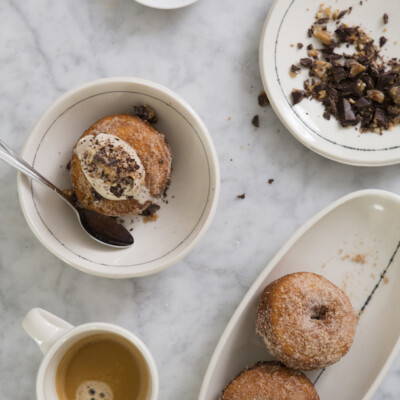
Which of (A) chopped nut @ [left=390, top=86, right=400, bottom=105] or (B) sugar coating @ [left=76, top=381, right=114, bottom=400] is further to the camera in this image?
(A) chopped nut @ [left=390, top=86, right=400, bottom=105]

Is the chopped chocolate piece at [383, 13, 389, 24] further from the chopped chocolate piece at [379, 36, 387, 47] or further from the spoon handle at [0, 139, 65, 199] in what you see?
the spoon handle at [0, 139, 65, 199]

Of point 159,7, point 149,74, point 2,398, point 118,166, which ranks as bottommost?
point 2,398

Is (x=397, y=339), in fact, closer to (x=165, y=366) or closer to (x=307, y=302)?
(x=307, y=302)

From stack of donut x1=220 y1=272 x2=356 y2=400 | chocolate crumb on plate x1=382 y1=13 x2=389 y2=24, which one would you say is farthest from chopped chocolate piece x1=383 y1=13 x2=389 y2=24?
stack of donut x1=220 y1=272 x2=356 y2=400

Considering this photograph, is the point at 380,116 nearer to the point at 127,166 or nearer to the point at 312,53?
the point at 312,53

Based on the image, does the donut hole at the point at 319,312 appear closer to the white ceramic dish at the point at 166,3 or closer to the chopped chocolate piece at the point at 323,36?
the chopped chocolate piece at the point at 323,36

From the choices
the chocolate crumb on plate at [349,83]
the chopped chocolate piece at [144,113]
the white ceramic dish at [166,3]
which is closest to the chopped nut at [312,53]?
the chocolate crumb on plate at [349,83]

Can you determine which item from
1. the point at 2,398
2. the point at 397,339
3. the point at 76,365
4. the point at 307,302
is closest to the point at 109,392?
the point at 76,365

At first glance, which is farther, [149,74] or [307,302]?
[149,74]
